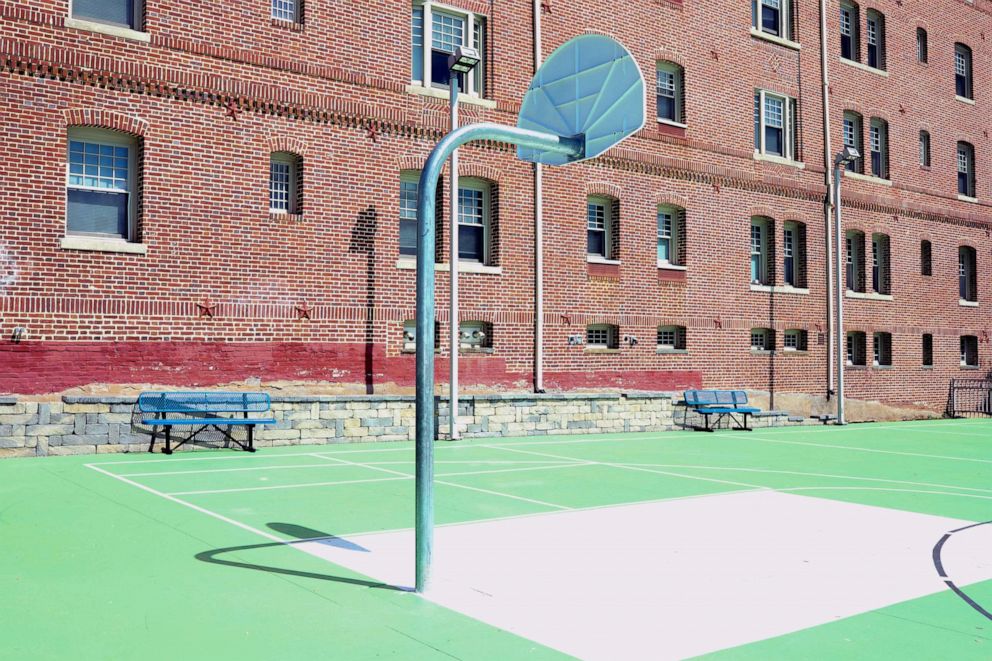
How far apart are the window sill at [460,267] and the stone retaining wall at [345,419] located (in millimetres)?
2853

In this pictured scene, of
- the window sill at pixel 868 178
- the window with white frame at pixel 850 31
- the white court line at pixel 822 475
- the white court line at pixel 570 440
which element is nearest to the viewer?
the white court line at pixel 822 475

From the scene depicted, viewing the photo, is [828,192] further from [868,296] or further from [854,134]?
[868,296]

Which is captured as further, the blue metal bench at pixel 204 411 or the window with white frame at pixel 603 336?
the window with white frame at pixel 603 336

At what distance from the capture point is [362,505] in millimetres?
10031

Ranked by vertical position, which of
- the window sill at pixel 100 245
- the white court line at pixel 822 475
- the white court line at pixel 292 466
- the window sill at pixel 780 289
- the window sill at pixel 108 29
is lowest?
the white court line at pixel 822 475

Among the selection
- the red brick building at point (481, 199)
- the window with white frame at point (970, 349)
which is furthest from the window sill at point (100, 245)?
the window with white frame at point (970, 349)

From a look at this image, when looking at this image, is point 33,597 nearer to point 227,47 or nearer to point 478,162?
point 227,47

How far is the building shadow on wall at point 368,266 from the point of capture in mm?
18094

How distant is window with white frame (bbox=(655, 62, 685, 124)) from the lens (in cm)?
2362

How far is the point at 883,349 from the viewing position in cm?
2873

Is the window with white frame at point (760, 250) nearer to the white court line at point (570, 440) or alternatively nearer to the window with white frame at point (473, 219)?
the white court line at point (570, 440)

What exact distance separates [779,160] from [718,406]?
8.35m

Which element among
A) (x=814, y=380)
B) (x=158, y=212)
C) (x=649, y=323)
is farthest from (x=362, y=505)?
(x=814, y=380)

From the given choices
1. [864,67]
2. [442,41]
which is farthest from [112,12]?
[864,67]
